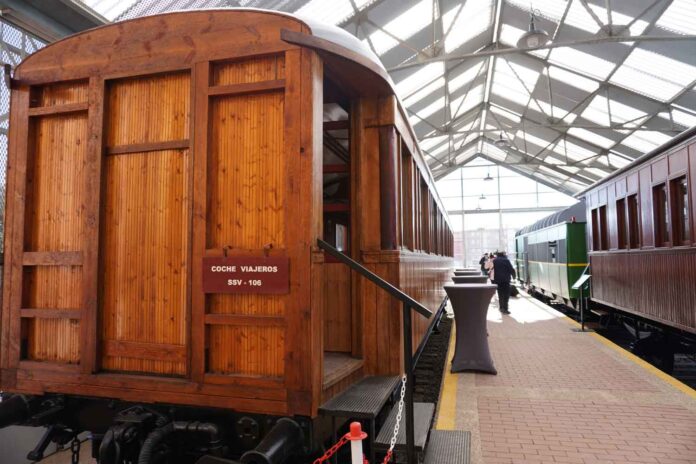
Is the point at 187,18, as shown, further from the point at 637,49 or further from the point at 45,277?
the point at 637,49

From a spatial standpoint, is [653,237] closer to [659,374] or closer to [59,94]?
[659,374]

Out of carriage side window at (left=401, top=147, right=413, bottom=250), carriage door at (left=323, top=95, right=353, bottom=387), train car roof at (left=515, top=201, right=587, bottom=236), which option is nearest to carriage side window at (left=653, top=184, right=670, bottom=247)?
carriage side window at (left=401, top=147, right=413, bottom=250)

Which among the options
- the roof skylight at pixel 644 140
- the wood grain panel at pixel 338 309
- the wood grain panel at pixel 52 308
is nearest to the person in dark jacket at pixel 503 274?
the wood grain panel at pixel 338 309

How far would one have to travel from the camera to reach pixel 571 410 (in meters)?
4.50

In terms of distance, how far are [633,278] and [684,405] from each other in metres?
3.56

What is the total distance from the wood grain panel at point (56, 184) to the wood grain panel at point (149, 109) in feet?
0.88

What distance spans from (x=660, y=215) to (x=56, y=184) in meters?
7.35

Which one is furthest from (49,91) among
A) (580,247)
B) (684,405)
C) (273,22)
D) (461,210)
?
(461,210)

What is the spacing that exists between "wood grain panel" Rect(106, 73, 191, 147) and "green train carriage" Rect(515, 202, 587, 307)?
427 inches

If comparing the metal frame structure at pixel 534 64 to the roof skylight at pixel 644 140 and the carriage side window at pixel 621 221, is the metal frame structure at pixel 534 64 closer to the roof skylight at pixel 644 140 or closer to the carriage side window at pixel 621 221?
the roof skylight at pixel 644 140

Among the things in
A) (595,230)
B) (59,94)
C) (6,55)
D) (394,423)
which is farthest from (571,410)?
(595,230)

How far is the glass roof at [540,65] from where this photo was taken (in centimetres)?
1033

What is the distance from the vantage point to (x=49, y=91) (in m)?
3.33

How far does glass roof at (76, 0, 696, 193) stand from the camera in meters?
10.3
